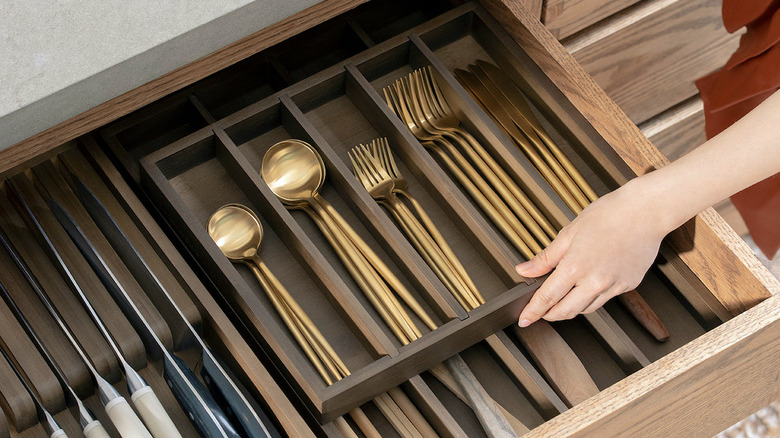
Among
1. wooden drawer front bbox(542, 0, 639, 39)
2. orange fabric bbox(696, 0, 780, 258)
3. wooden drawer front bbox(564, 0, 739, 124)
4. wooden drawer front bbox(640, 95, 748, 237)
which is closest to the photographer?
orange fabric bbox(696, 0, 780, 258)

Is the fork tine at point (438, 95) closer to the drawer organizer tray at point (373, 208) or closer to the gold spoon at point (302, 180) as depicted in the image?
the drawer organizer tray at point (373, 208)

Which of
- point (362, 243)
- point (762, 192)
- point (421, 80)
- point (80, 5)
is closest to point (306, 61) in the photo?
point (421, 80)

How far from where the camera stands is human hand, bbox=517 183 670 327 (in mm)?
688

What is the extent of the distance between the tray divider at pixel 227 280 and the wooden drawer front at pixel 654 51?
62cm

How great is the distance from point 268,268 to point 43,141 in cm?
22

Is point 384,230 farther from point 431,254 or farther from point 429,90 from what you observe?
point 429,90

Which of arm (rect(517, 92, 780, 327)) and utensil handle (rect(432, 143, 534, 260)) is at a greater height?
utensil handle (rect(432, 143, 534, 260))

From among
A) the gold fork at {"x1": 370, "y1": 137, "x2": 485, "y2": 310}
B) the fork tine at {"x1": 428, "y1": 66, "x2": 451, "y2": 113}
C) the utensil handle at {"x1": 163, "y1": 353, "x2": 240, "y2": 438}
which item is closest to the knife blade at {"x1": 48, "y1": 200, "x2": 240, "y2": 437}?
the utensil handle at {"x1": 163, "y1": 353, "x2": 240, "y2": 438}

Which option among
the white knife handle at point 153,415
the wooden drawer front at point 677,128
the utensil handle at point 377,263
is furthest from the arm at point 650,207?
the wooden drawer front at point 677,128

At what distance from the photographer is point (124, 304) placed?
2.29ft

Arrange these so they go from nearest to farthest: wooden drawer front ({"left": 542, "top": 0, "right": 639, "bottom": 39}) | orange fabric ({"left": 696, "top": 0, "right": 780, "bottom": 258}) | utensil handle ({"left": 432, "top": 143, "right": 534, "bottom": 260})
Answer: utensil handle ({"left": 432, "top": 143, "right": 534, "bottom": 260})
orange fabric ({"left": 696, "top": 0, "right": 780, "bottom": 258})
wooden drawer front ({"left": 542, "top": 0, "right": 639, "bottom": 39})

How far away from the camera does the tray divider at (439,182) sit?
2.41 ft

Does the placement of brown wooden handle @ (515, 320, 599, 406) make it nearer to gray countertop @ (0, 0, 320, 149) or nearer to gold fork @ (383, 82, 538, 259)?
gold fork @ (383, 82, 538, 259)

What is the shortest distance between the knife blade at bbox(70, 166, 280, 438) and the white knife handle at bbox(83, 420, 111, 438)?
8 centimetres
